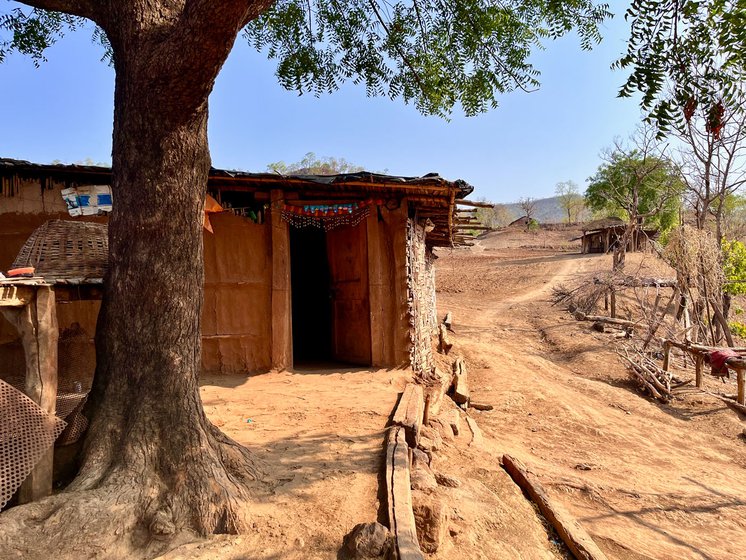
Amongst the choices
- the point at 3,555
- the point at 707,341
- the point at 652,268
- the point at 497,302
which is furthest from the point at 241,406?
the point at 652,268

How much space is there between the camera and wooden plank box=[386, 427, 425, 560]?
236 centimetres

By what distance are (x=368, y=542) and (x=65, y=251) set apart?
2585 mm

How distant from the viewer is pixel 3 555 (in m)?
2.02

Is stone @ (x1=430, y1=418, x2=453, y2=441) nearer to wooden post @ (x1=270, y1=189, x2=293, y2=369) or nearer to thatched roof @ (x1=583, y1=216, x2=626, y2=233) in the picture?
wooden post @ (x1=270, y1=189, x2=293, y2=369)

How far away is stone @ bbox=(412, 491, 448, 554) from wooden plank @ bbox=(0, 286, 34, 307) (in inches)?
97.1

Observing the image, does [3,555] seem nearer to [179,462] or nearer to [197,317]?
A: [179,462]

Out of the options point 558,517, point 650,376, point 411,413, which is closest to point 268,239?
point 411,413

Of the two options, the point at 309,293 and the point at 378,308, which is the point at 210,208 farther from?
the point at 309,293

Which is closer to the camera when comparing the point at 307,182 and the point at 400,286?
the point at 307,182

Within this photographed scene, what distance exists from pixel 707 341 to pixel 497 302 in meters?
9.59

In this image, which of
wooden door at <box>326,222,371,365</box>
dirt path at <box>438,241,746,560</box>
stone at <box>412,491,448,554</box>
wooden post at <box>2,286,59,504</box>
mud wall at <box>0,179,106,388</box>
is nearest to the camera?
wooden post at <box>2,286,59,504</box>

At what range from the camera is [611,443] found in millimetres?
6297

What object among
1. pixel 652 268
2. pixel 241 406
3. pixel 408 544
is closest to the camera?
pixel 408 544

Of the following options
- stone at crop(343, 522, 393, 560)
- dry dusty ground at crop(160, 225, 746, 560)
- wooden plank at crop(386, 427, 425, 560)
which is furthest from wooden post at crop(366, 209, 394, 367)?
stone at crop(343, 522, 393, 560)
